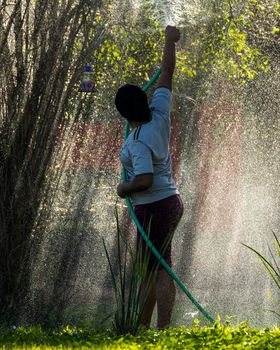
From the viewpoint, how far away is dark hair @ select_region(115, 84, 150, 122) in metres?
4.98

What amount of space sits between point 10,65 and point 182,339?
7.80 feet

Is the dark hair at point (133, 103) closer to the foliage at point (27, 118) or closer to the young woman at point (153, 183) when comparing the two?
the young woman at point (153, 183)

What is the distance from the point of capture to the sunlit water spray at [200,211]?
7117 mm

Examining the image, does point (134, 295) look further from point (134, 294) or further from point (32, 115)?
point (32, 115)

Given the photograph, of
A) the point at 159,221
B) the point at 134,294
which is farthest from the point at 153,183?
the point at 134,294

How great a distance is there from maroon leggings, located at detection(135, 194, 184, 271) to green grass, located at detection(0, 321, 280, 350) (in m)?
0.52

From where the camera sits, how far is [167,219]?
503 cm

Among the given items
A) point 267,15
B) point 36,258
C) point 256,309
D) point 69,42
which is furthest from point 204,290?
point 267,15

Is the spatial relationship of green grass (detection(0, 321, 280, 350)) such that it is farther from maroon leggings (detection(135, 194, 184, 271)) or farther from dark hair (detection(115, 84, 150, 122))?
dark hair (detection(115, 84, 150, 122))

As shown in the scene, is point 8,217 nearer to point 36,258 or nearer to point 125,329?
point 36,258

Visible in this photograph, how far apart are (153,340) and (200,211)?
8.05 meters

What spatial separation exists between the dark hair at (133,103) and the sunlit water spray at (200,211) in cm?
143

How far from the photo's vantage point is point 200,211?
12.4 m

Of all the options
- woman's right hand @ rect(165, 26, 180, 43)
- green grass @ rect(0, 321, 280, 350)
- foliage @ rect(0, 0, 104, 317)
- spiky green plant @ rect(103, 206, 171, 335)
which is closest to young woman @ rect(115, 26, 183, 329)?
spiky green plant @ rect(103, 206, 171, 335)
